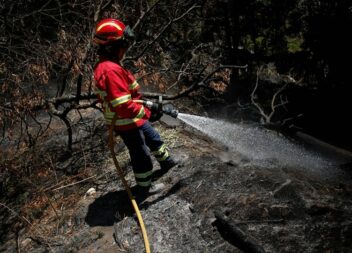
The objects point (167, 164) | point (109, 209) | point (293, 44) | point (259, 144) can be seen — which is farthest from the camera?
point (293, 44)

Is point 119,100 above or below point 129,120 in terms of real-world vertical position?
above

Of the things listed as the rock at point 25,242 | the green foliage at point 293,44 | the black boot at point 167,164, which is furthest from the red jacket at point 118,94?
the green foliage at point 293,44

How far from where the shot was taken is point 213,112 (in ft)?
27.6

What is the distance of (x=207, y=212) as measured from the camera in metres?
3.81

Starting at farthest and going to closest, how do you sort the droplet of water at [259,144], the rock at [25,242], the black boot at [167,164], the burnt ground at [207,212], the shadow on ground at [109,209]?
the droplet of water at [259,144] < the black boot at [167,164] < the rock at [25,242] < the shadow on ground at [109,209] < the burnt ground at [207,212]

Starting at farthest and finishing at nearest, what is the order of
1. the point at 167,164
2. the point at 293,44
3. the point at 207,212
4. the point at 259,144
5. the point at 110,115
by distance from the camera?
1. the point at 293,44
2. the point at 259,144
3. the point at 167,164
4. the point at 110,115
5. the point at 207,212

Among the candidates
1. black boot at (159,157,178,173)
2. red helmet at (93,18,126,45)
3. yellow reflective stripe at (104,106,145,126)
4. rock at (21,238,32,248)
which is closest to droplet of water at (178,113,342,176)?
black boot at (159,157,178,173)

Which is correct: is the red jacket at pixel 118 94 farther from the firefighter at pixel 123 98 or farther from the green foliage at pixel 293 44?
the green foliage at pixel 293 44

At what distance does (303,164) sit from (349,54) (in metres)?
2.04

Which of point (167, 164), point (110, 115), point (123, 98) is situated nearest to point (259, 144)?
point (167, 164)

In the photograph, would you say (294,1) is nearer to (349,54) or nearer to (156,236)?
(349,54)

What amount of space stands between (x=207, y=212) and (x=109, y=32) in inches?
79.1

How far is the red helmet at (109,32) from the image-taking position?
3668 mm

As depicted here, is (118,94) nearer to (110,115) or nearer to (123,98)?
(123,98)
